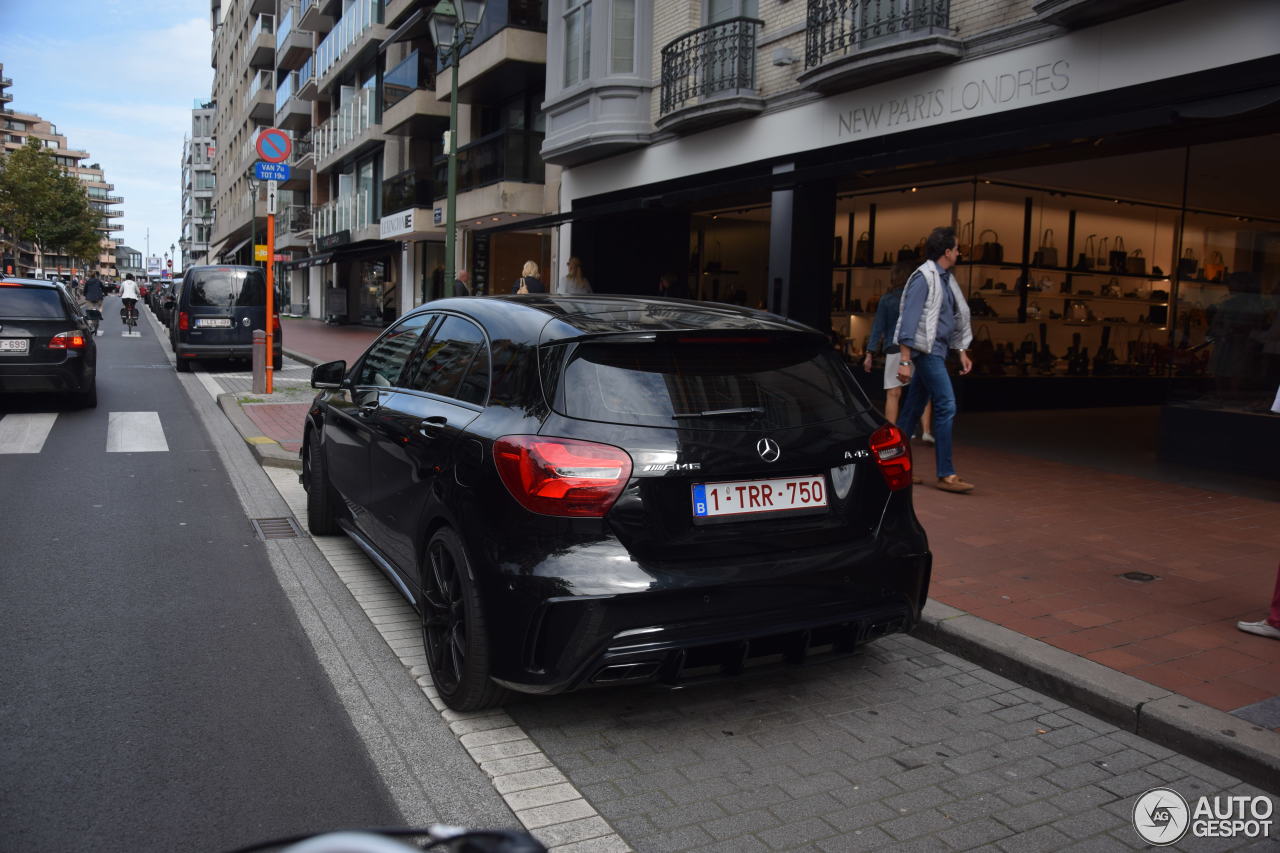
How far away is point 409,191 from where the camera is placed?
29.4 meters

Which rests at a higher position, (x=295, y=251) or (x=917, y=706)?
(x=295, y=251)

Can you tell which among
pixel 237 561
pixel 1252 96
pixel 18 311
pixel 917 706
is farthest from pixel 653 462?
pixel 18 311

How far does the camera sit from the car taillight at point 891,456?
12.9ft

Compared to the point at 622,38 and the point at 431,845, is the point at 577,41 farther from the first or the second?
A: the point at 431,845

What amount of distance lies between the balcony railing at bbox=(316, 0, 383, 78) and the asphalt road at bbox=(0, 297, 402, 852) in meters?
30.7

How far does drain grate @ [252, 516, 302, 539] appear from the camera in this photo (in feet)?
22.0

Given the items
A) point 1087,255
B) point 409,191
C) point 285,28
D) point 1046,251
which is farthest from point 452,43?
point 285,28

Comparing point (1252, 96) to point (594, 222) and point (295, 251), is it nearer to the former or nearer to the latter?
point (594, 222)

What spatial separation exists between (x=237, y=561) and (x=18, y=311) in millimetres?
7828

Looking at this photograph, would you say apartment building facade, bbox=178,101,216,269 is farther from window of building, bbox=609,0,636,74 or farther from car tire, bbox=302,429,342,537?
car tire, bbox=302,429,342,537

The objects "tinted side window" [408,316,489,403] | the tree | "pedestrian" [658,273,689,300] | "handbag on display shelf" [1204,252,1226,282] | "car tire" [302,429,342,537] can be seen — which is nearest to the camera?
"tinted side window" [408,316,489,403]

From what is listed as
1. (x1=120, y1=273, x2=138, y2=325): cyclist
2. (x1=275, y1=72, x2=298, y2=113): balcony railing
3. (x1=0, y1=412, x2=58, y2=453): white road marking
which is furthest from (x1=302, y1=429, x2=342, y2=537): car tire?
(x1=275, y1=72, x2=298, y2=113): balcony railing

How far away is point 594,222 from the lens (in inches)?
727

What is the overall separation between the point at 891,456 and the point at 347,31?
3823 cm
